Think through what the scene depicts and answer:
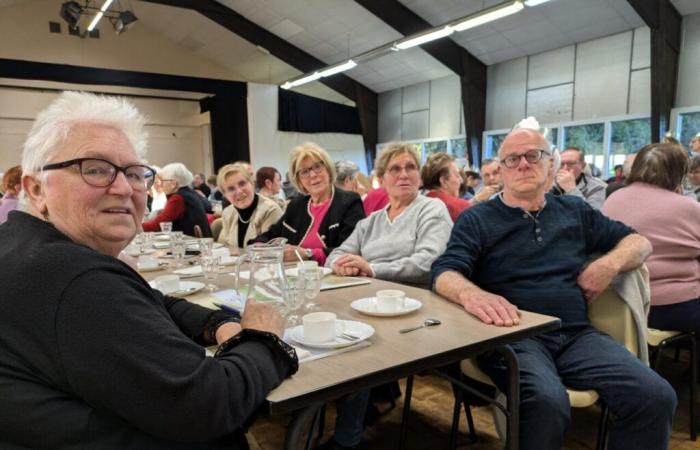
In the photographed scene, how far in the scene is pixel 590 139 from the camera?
842cm

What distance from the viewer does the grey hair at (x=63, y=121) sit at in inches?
34.5

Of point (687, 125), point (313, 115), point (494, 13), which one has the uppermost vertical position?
point (494, 13)

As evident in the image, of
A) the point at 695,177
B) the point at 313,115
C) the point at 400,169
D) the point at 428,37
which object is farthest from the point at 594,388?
the point at 313,115

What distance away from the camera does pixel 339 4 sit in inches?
331

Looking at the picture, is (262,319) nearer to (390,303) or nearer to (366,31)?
(390,303)

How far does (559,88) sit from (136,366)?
9.62 meters

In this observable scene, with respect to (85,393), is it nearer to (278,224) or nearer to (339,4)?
(278,224)

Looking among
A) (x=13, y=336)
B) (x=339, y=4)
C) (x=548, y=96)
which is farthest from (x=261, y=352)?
(x=548, y=96)

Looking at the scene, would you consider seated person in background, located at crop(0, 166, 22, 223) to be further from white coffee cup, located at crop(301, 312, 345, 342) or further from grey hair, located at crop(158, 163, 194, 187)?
white coffee cup, located at crop(301, 312, 345, 342)

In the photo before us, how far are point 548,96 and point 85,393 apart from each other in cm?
976

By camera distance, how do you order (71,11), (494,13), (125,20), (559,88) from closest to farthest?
1. (494,13)
2. (71,11)
3. (125,20)
4. (559,88)

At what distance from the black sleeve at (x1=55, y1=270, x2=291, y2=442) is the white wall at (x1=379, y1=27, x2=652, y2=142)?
8.75 metres

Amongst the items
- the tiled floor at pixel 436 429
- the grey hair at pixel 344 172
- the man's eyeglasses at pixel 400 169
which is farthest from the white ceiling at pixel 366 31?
the tiled floor at pixel 436 429

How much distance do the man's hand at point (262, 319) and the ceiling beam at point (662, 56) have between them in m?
7.74
